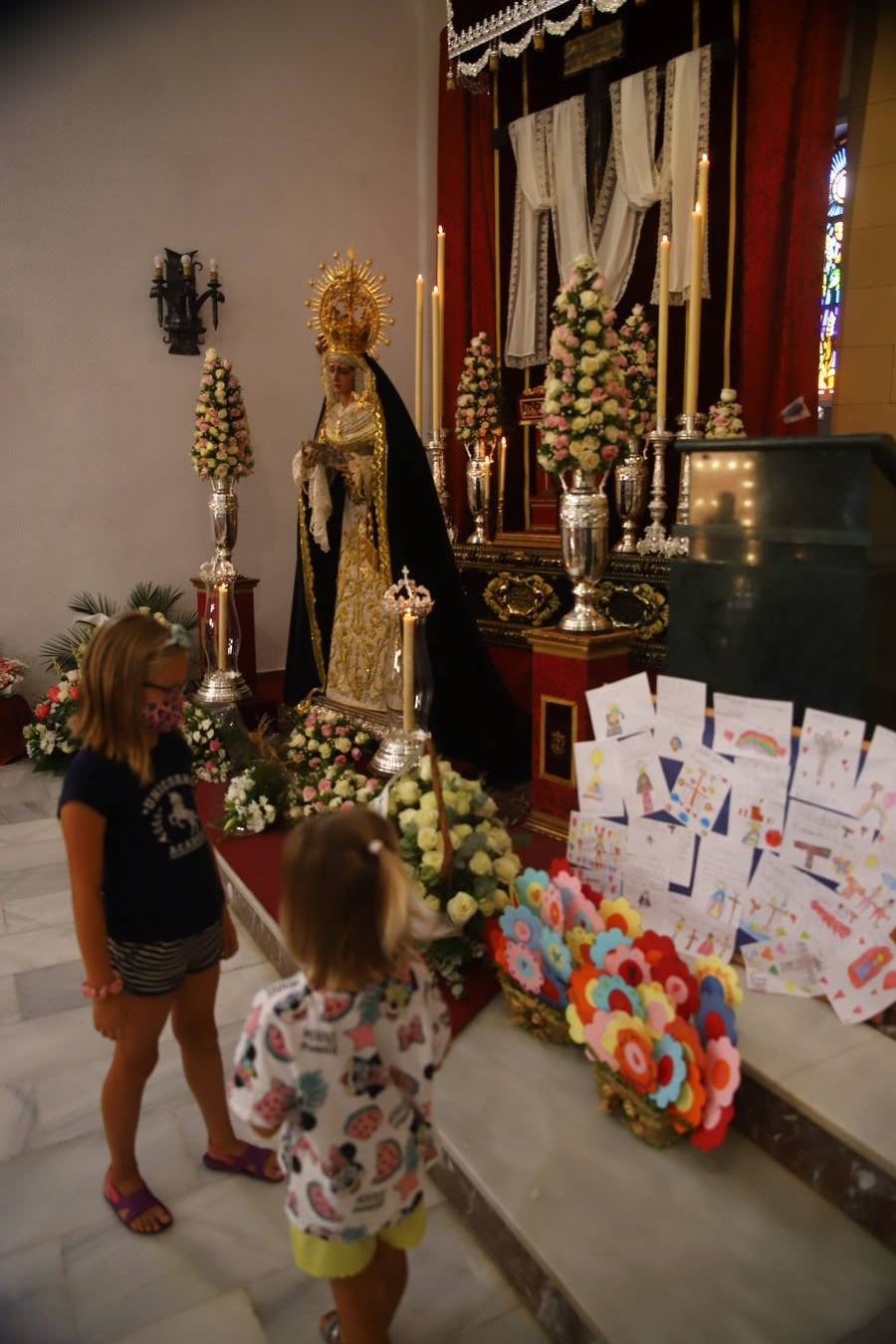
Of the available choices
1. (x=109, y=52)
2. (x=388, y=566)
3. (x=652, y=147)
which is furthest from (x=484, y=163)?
(x=388, y=566)

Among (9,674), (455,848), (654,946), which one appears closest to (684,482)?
(455,848)

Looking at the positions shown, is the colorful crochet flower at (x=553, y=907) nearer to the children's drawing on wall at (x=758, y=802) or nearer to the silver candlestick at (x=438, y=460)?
the children's drawing on wall at (x=758, y=802)

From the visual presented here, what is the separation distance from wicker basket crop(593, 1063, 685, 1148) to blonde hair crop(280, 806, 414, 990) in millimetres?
1040

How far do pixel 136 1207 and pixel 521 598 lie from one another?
141 inches

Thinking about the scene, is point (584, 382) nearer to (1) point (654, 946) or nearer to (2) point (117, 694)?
(1) point (654, 946)

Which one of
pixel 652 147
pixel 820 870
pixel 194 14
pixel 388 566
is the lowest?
pixel 820 870

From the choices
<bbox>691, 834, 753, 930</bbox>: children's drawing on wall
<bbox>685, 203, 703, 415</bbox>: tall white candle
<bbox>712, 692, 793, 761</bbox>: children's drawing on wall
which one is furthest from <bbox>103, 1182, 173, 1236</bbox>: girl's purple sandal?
<bbox>685, 203, 703, 415</bbox>: tall white candle

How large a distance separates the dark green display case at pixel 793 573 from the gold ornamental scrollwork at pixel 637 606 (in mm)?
1136

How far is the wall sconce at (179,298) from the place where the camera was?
629 centimetres

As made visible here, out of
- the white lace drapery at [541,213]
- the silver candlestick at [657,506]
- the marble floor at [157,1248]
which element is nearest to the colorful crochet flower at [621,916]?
the marble floor at [157,1248]

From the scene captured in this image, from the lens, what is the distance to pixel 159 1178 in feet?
7.44

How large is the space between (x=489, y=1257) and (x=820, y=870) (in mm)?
1227

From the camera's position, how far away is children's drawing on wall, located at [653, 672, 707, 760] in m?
2.70

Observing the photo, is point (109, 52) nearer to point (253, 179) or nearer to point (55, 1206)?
point (253, 179)
